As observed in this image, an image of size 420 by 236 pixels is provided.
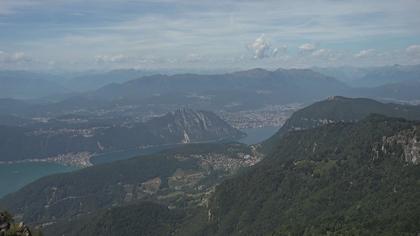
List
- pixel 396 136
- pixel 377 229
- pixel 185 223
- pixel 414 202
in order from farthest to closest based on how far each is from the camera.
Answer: pixel 185 223, pixel 396 136, pixel 414 202, pixel 377 229

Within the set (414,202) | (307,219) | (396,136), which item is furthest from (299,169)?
(414,202)

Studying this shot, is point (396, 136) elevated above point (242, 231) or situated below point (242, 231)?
above

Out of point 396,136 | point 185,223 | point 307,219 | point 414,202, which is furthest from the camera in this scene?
point 185,223

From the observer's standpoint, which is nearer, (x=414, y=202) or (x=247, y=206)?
(x=414, y=202)

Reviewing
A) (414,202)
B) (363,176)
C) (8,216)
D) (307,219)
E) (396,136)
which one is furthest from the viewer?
(396,136)

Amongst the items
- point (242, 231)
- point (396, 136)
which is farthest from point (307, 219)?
point (396, 136)

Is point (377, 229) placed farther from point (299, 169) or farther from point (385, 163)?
point (299, 169)

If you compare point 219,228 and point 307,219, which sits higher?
point 307,219

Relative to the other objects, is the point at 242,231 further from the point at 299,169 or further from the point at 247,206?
the point at 299,169

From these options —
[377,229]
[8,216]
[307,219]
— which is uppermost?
[8,216]
